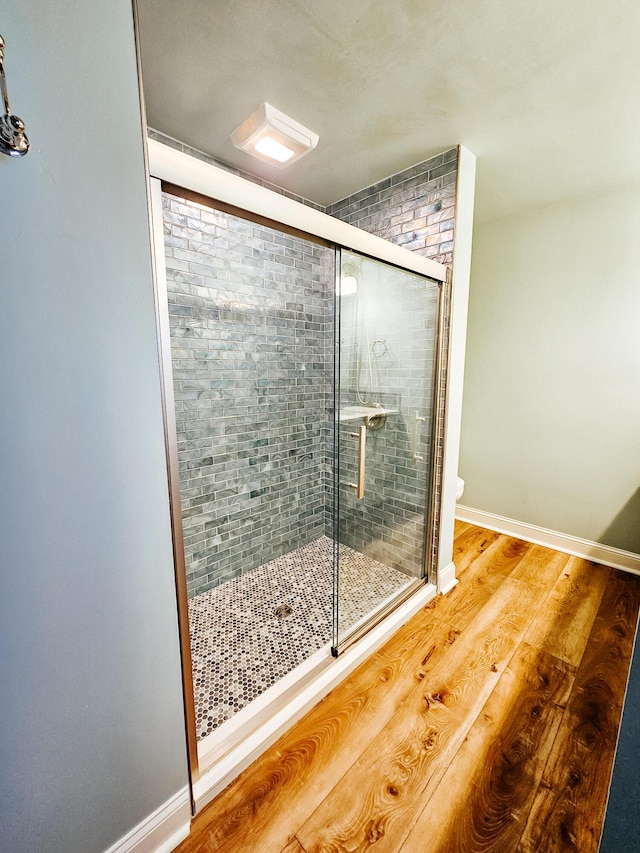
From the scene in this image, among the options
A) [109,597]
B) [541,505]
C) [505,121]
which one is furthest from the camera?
[541,505]

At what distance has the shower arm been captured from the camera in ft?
1.86

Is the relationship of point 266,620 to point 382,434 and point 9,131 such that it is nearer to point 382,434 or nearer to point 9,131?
point 382,434

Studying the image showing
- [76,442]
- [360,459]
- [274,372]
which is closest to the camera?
[76,442]

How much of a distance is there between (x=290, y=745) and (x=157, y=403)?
4.52ft

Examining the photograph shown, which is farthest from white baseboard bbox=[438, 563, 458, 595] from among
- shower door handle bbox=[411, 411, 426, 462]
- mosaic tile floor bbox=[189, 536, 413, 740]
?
shower door handle bbox=[411, 411, 426, 462]

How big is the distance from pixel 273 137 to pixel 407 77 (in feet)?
2.16

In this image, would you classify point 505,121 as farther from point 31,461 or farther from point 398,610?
point 398,610

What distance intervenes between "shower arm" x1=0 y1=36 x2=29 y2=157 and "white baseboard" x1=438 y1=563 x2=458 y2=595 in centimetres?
245

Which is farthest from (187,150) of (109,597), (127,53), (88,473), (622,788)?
(622,788)

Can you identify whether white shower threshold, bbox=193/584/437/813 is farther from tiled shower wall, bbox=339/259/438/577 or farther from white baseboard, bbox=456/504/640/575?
white baseboard, bbox=456/504/640/575

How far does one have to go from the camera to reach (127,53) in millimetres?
715

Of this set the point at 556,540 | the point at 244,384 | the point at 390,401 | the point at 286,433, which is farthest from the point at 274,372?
the point at 556,540

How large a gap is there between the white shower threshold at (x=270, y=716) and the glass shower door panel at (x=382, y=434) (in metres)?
0.11

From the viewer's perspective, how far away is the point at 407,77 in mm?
1335
